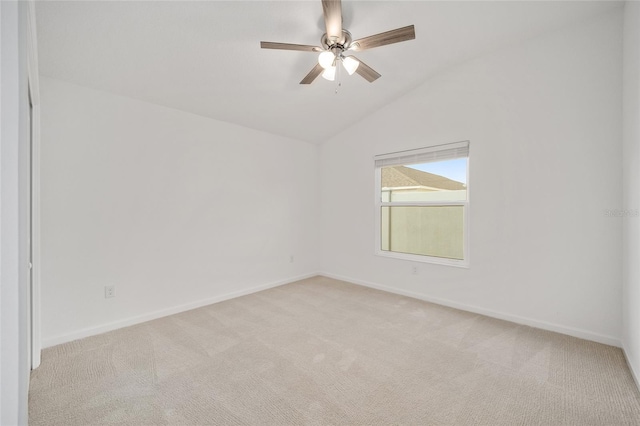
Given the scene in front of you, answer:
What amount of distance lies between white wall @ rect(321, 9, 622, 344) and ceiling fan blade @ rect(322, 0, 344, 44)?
1912 millimetres

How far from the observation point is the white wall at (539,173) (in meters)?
2.46

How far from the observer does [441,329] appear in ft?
9.08

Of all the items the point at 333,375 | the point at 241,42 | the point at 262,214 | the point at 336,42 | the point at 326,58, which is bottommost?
the point at 333,375

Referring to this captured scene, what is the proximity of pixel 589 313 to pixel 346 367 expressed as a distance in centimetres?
231

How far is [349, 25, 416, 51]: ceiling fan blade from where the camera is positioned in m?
1.99

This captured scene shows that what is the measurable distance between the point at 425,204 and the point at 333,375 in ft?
8.42

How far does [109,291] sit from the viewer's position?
107 inches

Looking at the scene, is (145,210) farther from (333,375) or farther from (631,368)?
(631,368)

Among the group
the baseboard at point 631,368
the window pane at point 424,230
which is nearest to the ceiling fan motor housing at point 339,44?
the window pane at point 424,230

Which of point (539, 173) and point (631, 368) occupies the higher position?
point (539, 173)

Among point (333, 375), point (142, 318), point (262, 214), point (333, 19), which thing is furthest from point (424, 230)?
point (142, 318)

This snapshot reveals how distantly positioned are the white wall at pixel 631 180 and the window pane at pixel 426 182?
136cm
